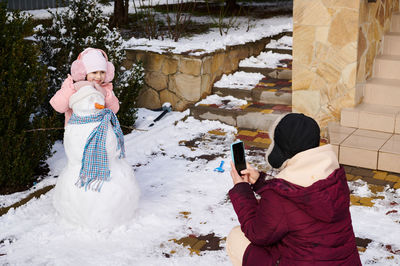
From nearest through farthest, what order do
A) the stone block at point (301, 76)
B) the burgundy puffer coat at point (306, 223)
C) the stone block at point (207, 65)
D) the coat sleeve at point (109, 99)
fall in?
the burgundy puffer coat at point (306, 223) → the coat sleeve at point (109, 99) → the stone block at point (301, 76) → the stone block at point (207, 65)

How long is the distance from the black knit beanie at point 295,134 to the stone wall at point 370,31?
3.82 metres

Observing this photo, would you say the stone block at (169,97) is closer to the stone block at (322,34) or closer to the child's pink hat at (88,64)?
the stone block at (322,34)

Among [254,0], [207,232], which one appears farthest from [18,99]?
[254,0]

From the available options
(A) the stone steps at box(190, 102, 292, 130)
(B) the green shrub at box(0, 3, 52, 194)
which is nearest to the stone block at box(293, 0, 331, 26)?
(A) the stone steps at box(190, 102, 292, 130)

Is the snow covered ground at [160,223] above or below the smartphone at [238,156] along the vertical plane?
below

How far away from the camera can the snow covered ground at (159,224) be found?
385 cm

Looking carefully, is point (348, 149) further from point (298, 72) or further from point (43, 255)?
point (43, 255)

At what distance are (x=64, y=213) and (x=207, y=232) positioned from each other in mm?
1191

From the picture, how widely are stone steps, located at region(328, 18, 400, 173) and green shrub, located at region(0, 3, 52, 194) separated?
3172mm

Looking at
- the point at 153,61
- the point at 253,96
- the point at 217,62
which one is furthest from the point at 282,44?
the point at 153,61

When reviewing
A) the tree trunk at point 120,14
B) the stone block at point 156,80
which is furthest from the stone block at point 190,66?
the tree trunk at point 120,14

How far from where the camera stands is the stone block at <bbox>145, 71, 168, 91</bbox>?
25.1 feet

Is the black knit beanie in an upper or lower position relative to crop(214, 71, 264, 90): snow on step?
upper

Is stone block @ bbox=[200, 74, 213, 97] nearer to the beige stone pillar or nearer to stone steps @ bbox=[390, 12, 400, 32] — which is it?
the beige stone pillar
